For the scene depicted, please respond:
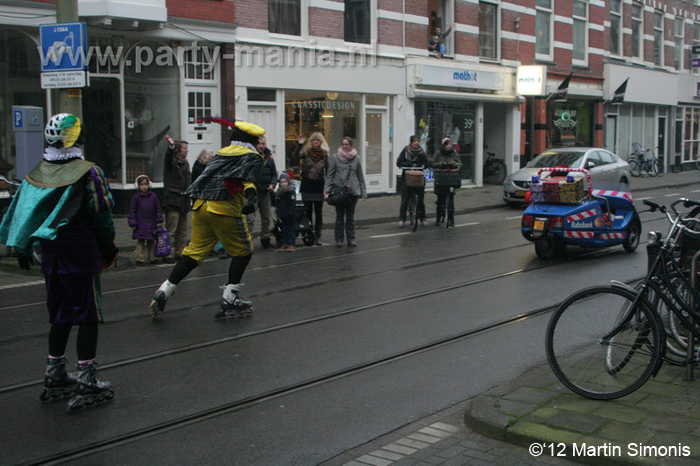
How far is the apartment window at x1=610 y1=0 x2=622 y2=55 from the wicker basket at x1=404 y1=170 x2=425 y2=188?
21674mm

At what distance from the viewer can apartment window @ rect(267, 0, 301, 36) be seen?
19172 mm

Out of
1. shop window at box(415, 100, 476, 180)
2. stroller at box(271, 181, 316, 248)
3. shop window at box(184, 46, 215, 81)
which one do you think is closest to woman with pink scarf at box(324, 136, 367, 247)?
stroller at box(271, 181, 316, 248)

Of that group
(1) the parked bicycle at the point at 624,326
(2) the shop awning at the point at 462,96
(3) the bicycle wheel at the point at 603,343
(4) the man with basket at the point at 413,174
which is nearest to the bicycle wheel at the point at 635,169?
(2) the shop awning at the point at 462,96

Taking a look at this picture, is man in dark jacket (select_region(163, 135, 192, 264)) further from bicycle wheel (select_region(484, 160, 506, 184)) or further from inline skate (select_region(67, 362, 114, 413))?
bicycle wheel (select_region(484, 160, 506, 184))

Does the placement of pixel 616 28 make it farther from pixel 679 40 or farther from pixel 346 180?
pixel 346 180

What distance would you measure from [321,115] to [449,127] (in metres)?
5.72

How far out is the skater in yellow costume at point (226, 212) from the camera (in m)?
7.52

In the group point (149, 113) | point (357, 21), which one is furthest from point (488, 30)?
point (149, 113)

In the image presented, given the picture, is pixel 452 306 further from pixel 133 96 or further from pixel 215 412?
pixel 133 96

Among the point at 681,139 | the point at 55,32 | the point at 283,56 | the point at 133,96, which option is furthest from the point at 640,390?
the point at 681,139

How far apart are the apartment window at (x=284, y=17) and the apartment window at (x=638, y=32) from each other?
69.3 feet

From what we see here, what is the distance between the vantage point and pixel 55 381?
5.25 metres

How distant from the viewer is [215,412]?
5023 millimetres

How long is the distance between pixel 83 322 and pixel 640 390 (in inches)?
143
